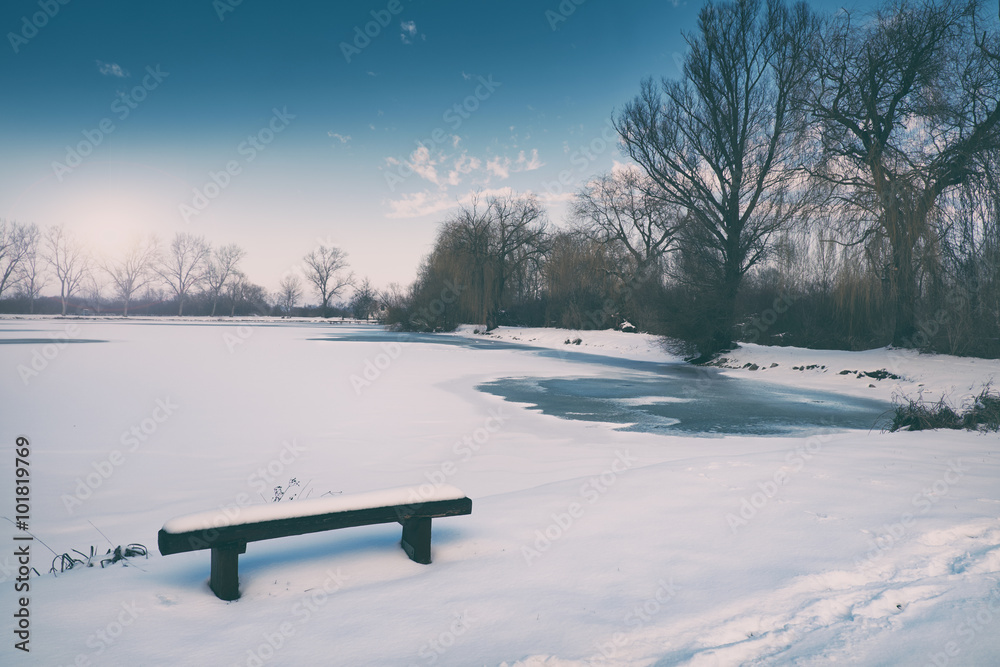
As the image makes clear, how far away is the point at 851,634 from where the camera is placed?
7.39 feet

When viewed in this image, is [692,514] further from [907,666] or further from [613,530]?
[907,666]
